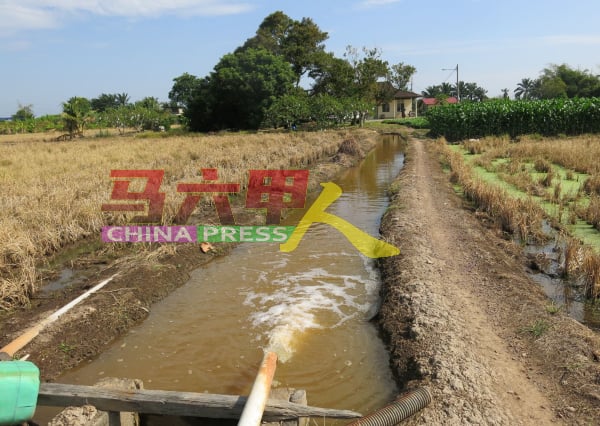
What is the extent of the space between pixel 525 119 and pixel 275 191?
21.2 metres

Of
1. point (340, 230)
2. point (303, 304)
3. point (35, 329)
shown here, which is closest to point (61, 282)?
point (35, 329)

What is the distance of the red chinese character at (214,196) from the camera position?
1101 centimetres

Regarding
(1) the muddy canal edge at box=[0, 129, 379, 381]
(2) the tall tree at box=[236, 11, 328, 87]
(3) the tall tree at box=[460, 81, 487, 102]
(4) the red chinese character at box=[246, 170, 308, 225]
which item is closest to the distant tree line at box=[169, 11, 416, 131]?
(2) the tall tree at box=[236, 11, 328, 87]

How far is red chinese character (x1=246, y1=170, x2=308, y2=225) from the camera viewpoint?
12672mm

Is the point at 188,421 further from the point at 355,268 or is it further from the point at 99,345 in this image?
the point at 355,268

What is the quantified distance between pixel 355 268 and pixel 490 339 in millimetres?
3679

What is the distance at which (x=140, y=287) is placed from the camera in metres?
7.27

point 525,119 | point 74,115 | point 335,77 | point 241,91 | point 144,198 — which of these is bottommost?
point 144,198

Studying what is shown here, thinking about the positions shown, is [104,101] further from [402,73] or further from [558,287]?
[558,287]

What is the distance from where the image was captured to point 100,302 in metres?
6.55

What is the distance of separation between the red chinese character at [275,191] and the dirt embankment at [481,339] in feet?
15.6

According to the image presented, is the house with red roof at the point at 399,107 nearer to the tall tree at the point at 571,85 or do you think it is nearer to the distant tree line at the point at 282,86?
the distant tree line at the point at 282,86

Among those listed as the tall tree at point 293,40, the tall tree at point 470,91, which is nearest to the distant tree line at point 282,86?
the tall tree at point 293,40

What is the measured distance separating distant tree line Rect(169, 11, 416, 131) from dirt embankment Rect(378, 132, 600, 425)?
3206 cm
